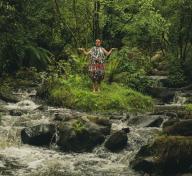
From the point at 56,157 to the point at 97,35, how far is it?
46.5 feet

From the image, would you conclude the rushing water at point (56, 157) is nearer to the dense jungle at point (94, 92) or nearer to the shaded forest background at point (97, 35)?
the dense jungle at point (94, 92)

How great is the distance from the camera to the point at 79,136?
1655 cm

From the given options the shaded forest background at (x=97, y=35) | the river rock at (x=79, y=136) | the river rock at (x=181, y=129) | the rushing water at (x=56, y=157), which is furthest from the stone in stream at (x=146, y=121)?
the shaded forest background at (x=97, y=35)

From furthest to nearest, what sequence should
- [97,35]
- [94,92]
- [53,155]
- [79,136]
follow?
[97,35], [94,92], [79,136], [53,155]

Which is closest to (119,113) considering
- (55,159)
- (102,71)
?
(102,71)

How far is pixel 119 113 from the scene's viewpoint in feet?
70.7

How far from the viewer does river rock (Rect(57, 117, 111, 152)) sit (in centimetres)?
1652

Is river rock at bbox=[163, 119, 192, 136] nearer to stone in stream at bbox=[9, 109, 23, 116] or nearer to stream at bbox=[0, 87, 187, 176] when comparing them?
stream at bbox=[0, 87, 187, 176]

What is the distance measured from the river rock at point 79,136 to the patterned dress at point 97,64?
6387 millimetres

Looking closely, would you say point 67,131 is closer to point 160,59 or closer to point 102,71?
point 102,71

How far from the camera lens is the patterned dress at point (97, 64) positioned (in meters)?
23.0

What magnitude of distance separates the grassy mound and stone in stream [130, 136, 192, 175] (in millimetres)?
7767

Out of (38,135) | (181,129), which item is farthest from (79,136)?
(181,129)

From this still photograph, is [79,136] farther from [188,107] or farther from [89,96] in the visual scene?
[188,107]
